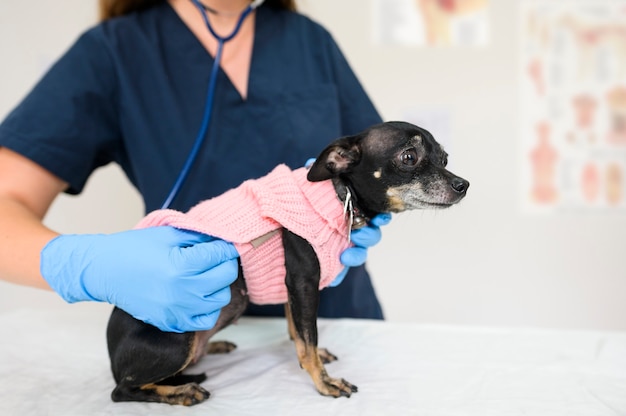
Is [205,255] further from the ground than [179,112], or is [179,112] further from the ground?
[179,112]

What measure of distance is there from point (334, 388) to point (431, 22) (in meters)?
1.78

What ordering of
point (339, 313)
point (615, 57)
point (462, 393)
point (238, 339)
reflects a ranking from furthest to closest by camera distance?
point (615, 57)
point (339, 313)
point (238, 339)
point (462, 393)

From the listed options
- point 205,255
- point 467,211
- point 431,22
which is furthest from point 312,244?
point 431,22

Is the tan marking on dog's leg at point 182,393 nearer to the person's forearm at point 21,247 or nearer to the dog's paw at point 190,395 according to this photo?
the dog's paw at point 190,395

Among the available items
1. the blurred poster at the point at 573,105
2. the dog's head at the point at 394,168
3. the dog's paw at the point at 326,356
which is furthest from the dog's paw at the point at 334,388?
the blurred poster at the point at 573,105

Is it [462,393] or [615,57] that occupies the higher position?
[615,57]

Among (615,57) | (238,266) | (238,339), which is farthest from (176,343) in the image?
(615,57)

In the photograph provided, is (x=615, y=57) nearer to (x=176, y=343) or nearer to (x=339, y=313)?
(x=339, y=313)

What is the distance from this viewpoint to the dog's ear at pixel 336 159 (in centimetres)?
94

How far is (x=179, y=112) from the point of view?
1265 millimetres

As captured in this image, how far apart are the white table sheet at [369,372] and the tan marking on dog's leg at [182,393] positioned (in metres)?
0.02

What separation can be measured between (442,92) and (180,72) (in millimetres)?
1294

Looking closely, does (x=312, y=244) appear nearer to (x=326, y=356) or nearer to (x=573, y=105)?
(x=326, y=356)

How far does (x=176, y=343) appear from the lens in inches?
36.6
